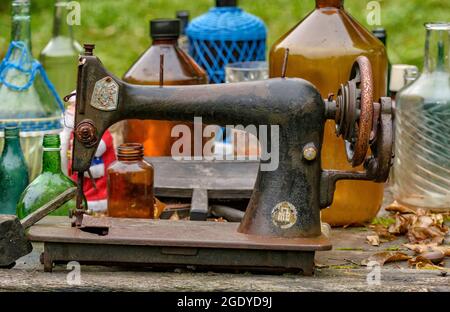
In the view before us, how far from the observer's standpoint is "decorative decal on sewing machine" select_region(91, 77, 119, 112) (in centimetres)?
186

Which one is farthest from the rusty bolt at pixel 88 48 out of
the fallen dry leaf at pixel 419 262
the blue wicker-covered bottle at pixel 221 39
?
the blue wicker-covered bottle at pixel 221 39

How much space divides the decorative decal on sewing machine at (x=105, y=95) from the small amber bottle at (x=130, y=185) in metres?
0.22

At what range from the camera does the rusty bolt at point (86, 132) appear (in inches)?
73.2

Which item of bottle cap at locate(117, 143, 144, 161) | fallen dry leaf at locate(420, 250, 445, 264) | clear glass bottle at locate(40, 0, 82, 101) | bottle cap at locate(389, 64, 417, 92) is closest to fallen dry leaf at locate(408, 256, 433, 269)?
fallen dry leaf at locate(420, 250, 445, 264)

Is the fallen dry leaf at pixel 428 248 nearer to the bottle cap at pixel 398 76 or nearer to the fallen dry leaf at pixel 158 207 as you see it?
the fallen dry leaf at pixel 158 207

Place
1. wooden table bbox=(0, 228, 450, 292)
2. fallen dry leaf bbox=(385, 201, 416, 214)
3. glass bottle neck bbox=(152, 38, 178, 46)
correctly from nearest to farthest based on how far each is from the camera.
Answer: wooden table bbox=(0, 228, 450, 292) → fallen dry leaf bbox=(385, 201, 416, 214) → glass bottle neck bbox=(152, 38, 178, 46)

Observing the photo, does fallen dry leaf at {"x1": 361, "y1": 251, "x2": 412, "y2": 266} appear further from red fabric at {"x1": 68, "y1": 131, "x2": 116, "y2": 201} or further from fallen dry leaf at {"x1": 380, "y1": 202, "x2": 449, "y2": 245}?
red fabric at {"x1": 68, "y1": 131, "x2": 116, "y2": 201}

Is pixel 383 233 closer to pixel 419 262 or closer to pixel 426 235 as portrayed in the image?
pixel 426 235

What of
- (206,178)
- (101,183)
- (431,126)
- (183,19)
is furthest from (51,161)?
(183,19)

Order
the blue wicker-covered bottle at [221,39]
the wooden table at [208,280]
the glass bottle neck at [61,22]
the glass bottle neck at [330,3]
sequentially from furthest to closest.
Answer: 1. the blue wicker-covered bottle at [221,39]
2. the glass bottle neck at [61,22]
3. the glass bottle neck at [330,3]
4. the wooden table at [208,280]

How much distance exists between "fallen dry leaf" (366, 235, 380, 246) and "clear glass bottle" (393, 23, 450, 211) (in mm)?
285

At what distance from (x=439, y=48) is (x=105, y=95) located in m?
0.96

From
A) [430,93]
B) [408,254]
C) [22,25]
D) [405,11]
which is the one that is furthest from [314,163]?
[405,11]

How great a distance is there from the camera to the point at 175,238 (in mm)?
1812
